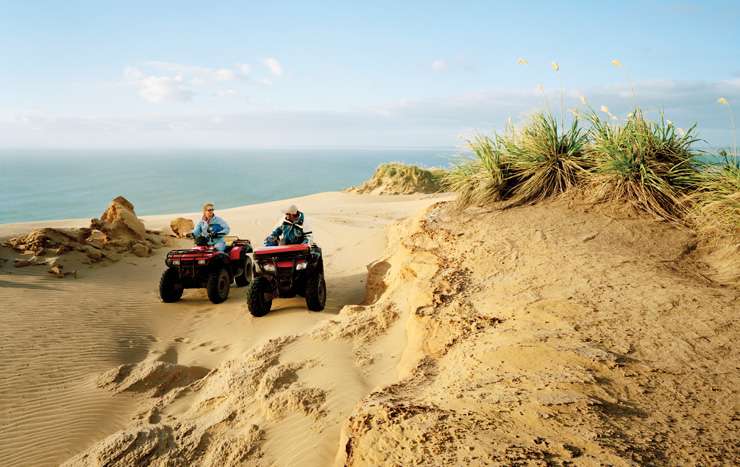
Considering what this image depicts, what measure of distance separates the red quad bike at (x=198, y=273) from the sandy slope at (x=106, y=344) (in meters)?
0.23

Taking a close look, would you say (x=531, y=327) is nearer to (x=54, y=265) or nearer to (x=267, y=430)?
(x=267, y=430)

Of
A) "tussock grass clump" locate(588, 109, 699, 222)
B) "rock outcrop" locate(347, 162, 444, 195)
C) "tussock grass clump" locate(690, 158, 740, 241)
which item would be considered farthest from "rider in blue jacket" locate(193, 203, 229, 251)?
"rock outcrop" locate(347, 162, 444, 195)

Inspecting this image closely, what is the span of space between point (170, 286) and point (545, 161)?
6.37 metres

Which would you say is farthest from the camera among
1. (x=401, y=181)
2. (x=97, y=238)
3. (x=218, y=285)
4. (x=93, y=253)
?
(x=401, y=181)

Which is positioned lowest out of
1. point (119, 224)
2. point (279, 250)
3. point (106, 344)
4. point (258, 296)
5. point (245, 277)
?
point (106, 344)

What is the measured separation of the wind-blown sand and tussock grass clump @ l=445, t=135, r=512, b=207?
37cm

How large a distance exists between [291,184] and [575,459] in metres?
85.0

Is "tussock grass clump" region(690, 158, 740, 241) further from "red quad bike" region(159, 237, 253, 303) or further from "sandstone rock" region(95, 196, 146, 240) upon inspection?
"sandstone rock" region(95, 196, 146, 240)

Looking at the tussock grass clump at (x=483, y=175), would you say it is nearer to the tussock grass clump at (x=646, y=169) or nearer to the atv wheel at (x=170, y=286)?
the tussock grass clump at (x=646, y=169)

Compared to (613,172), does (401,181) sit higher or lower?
lower

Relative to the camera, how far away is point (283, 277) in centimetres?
724

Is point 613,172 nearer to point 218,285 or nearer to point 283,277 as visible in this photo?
point 283,277

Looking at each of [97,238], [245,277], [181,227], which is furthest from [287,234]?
[181,227]

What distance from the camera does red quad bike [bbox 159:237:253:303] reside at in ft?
26.6
